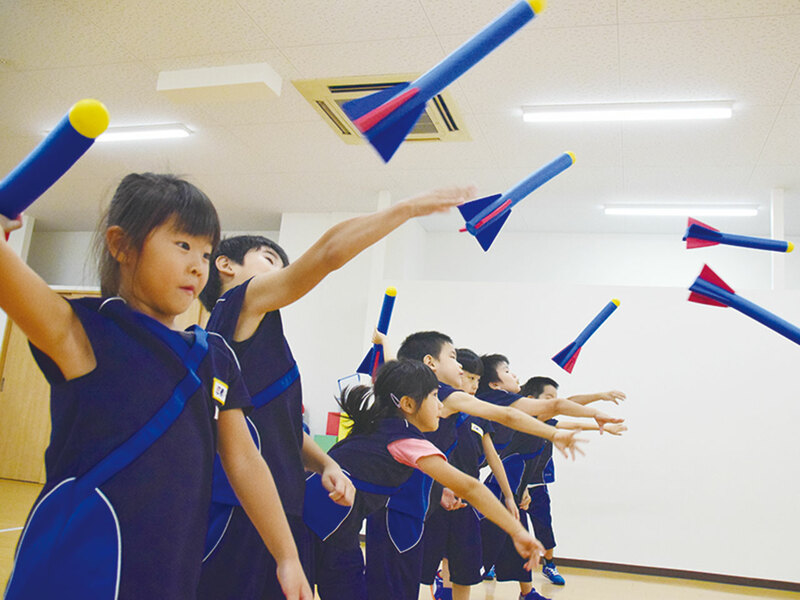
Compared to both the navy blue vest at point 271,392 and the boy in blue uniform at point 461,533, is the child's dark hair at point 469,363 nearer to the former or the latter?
the boy in blue uniform at point 461,533

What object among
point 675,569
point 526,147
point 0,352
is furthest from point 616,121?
point 0,352

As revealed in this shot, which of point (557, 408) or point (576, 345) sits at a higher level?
point (576, 345)

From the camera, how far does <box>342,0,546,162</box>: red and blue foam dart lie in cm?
101

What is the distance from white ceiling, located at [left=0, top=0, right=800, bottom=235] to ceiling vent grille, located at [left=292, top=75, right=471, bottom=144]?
0.08m

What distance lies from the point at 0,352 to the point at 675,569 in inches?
264

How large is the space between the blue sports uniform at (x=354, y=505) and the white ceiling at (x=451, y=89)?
6.97 feet

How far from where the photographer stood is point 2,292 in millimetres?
720

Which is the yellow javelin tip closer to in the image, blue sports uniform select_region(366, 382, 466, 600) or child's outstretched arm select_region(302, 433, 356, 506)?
child's outstretched arm select_region(302, 433, 356, 506)

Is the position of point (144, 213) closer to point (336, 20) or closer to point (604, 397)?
point (336, 20)

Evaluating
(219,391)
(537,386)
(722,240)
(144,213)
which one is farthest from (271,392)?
(537,386)

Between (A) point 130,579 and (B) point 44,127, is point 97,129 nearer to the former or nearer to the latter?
(A) point 130,579

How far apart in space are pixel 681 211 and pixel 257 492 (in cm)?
532

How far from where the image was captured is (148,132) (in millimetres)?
4840

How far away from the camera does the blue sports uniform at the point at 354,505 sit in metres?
1.69
